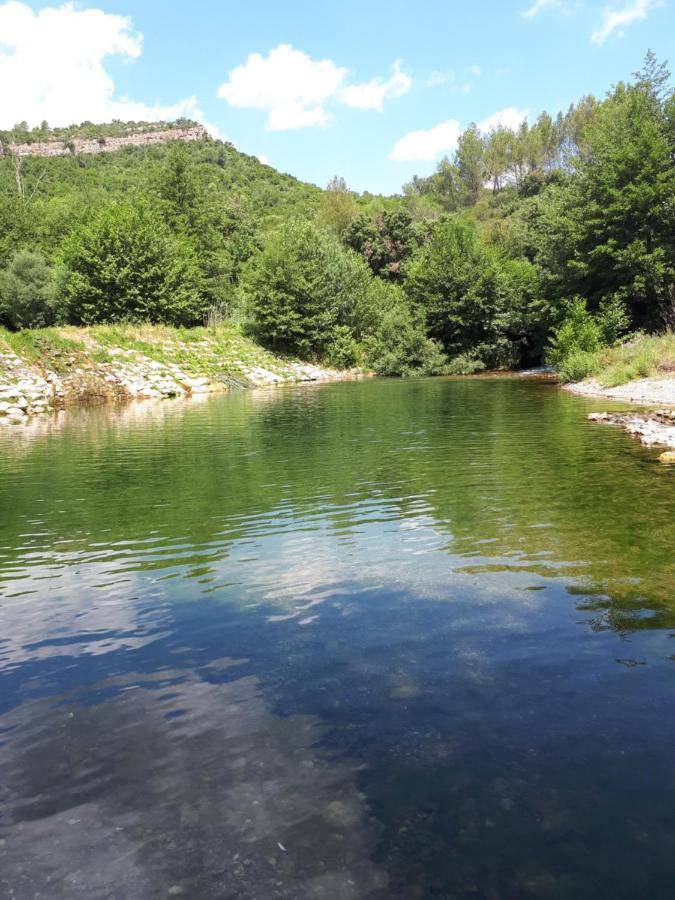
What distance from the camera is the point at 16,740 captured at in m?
4.58

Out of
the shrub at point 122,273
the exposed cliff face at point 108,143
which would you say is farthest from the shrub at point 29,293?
the exposed cliff face at point 108,143

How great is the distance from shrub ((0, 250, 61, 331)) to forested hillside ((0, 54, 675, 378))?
165 mm

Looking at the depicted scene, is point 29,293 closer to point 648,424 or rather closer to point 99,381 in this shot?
point 99,381

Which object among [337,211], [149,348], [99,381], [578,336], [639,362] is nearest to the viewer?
[639,362]

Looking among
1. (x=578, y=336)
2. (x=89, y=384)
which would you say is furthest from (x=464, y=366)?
(x=89, y=384)

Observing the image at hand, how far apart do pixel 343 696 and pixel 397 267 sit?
288ft

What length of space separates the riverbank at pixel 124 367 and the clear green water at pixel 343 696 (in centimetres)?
2615

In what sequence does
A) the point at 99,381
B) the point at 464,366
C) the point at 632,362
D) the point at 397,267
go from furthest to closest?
the point at 397,267 → the point at 464,366 → the point at 99,381 → the point at 632,362

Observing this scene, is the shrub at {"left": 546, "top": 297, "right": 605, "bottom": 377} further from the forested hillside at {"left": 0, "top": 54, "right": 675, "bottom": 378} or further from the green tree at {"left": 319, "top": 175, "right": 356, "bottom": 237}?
the green tree at {"left": 319, "top": 175, "right": 356, "bottom": 237}

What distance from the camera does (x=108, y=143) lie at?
181 meters

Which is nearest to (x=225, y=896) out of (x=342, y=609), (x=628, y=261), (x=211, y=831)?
(x=211, y=831)

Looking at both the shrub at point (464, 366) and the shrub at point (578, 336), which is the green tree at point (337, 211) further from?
the shrub at point (578, 336)

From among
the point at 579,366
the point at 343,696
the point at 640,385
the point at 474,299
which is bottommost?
the point at 343,696

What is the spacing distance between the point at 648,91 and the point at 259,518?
48170 millimetres
